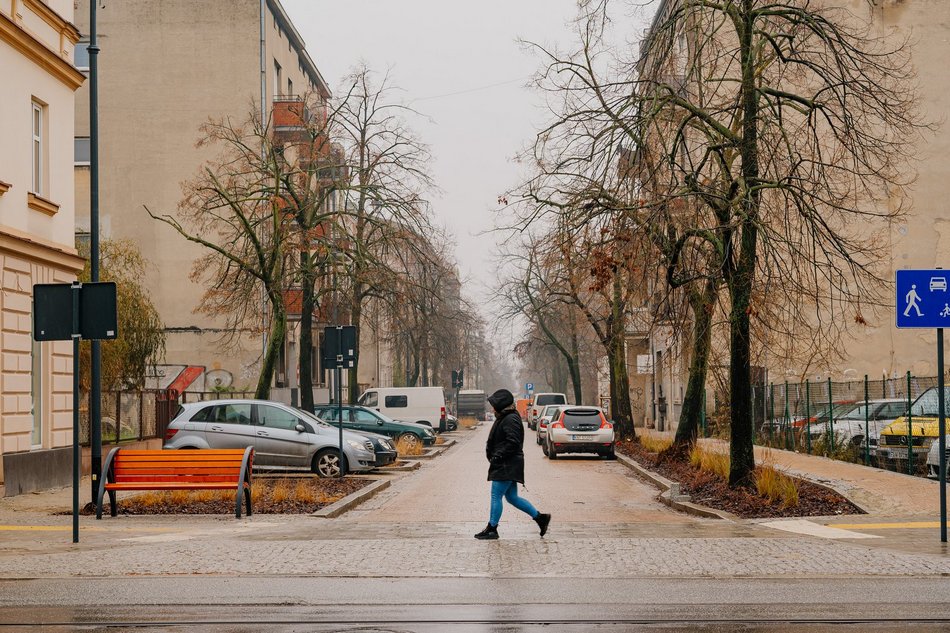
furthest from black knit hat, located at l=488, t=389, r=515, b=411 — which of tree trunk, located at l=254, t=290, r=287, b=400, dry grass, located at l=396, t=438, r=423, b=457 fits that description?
dry grass, located at l=396, t=438, r=423, b=457

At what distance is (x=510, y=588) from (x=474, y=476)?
17.2 metres

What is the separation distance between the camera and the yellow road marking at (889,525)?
15.1 meters

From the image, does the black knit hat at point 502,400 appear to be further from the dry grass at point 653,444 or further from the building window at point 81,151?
the building window at point 81,151

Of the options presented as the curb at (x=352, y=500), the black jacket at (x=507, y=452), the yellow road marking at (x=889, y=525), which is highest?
the black jacket at (x=507, y=452)

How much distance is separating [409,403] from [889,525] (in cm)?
3520

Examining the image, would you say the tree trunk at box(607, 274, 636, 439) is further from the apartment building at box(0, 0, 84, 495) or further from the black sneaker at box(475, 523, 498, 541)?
the black sneaker at box(475, 523, 498, 541)

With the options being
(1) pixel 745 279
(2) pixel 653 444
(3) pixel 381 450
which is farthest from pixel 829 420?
(1) pixel 745 279

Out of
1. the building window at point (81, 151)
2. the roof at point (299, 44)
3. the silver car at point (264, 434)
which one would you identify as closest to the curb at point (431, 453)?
the silver car at point (264, 434)

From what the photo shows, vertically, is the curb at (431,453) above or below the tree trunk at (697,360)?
below

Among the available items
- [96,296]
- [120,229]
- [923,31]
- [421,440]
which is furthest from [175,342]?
[96,296]

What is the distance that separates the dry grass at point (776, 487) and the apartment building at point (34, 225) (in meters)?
12.4

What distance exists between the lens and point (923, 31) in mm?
44875

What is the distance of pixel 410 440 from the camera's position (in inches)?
1486

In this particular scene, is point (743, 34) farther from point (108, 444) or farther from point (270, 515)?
point (108, 444)
